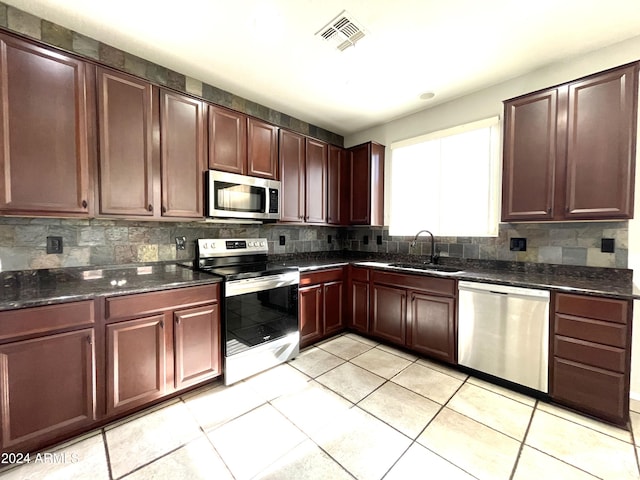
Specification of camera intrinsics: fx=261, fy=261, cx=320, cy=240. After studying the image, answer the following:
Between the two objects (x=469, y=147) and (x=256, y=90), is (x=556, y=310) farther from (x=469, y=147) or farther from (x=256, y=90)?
(x=256, y=90)

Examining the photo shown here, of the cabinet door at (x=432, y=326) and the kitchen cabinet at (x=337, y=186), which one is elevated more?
the kitchen cabinet at (x=337, y=186)

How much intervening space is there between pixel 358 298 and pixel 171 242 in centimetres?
216

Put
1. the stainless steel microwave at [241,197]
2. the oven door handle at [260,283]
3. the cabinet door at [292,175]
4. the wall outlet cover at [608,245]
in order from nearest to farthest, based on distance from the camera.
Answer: the wall outlet cover at [608,245], the oven door handle at [260,283], the stainless steel microwave at [241,197], the cabinet door at [292,175]

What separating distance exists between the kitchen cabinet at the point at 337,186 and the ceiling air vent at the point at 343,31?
1.54 metres

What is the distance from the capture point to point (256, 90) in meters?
A: 2.80

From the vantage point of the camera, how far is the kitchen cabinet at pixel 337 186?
3.57 meters

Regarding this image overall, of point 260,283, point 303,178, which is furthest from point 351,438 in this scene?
point 303,178

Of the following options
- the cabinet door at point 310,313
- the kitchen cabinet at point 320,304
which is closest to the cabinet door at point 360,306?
the kitchen cabinet at point 320,304

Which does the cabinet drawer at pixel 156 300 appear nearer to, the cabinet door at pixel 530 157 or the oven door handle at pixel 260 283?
the oven door handle at pixel 260 283

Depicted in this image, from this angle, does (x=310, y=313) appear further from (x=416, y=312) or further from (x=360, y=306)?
(x=416, y=312)

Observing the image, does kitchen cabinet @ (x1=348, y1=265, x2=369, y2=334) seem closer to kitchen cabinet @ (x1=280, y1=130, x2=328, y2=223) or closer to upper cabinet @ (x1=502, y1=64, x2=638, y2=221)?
kitchen cabinet @ (x1=280, y1=130, x2=328, y2=223)

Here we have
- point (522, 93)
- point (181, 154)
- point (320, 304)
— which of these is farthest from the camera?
point (320, 304)

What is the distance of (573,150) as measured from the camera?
204 cm

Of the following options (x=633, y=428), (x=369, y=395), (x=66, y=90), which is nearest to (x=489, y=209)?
(x=633, y=428)
